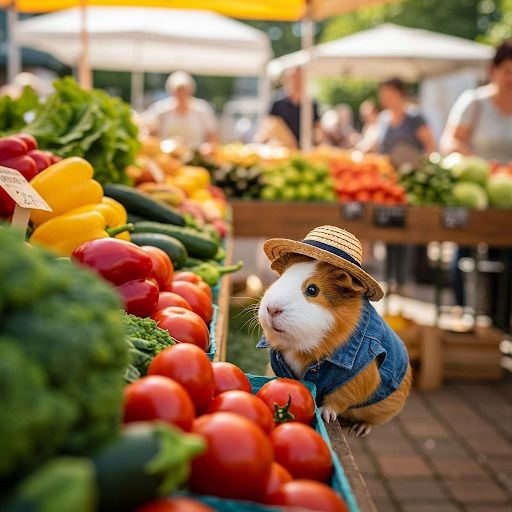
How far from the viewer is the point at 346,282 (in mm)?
1770

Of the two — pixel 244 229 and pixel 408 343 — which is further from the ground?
pixel 244 229

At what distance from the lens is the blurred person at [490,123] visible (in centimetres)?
578

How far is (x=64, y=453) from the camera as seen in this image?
87 centimetres

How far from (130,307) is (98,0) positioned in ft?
22.7

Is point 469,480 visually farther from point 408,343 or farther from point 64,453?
point 64,453

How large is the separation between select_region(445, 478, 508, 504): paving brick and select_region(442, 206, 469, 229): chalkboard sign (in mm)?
2016

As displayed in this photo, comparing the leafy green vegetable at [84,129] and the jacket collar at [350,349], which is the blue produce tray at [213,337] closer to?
the jacket collar at [350,349]

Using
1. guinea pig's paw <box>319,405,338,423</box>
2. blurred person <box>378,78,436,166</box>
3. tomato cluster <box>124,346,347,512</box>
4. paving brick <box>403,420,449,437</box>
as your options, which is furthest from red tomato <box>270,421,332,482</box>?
blurred person <box>378,78,436,166</box>

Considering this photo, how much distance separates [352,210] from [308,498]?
433cm

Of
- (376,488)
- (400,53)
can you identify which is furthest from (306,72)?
(376,488)

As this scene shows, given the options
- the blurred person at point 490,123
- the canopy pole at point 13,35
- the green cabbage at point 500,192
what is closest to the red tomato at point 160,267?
the green cabbage at point 500,192

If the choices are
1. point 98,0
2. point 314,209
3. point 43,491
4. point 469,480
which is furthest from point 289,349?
point 98,0

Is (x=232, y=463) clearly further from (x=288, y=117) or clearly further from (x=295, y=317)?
(x=288, y=117)

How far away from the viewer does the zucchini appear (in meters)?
0.83
